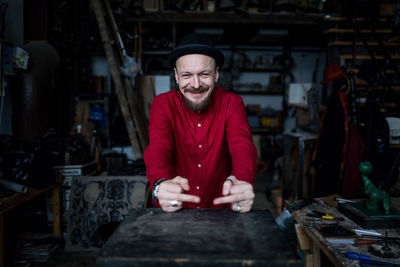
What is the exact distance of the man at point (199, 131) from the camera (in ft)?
4.52

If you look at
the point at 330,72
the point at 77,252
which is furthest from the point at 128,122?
the point at 330,72

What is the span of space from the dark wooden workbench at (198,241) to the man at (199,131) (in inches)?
9.6

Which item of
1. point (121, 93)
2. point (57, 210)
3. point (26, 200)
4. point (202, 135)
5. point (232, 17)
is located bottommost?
point (57, 210)

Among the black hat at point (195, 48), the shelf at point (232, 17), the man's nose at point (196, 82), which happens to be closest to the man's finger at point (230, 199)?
the man's nose at point (196, 82)

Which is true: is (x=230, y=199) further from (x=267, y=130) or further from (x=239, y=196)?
(x=267, y=130)

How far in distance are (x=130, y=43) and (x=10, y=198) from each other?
4159mm

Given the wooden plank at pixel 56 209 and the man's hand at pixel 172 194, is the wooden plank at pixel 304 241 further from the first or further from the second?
the wooden plank at pixel 56 209

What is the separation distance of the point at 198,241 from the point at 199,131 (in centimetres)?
94

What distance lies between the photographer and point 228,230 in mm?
919

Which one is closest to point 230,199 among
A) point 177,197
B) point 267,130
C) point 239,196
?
point 239,196

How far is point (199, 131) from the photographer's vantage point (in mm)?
1721

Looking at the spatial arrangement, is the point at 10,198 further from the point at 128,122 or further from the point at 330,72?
the point at 330,72

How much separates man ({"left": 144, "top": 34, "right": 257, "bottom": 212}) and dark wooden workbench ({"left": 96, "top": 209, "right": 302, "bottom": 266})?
9.6 inches

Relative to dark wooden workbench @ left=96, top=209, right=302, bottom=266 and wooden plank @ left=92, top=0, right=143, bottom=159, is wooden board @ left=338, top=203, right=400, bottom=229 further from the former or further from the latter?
wooden plank @ left=92, top=0, right=143, bottom=159
